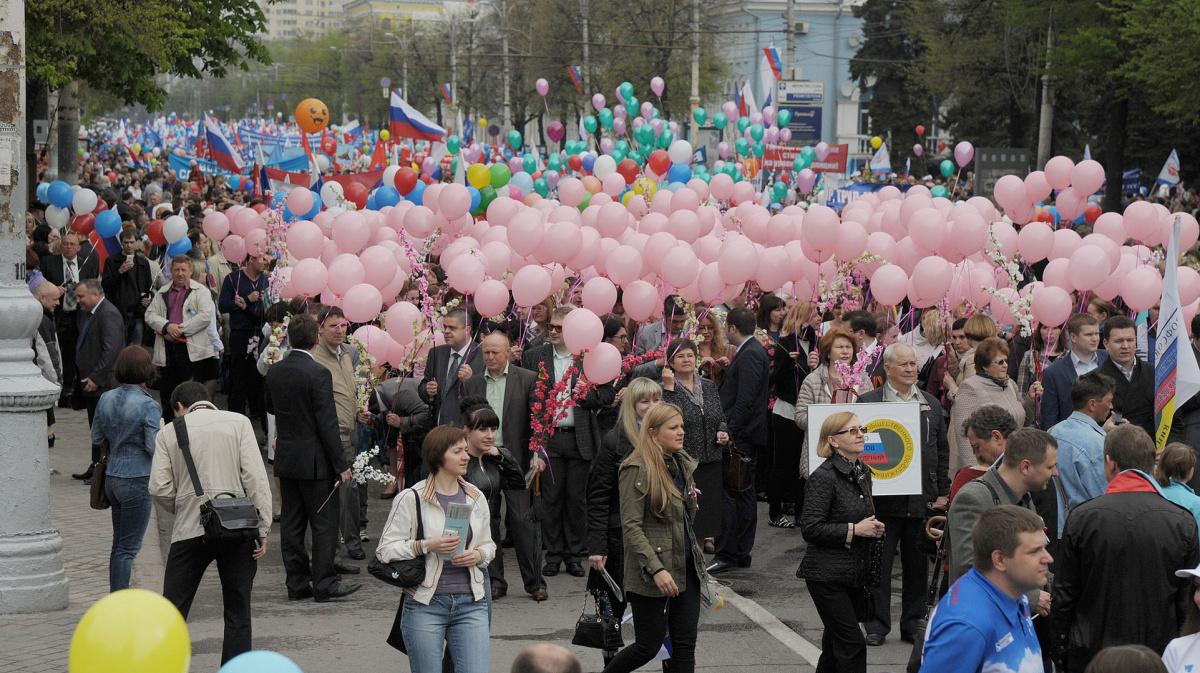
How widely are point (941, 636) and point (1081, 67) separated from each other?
114 feet

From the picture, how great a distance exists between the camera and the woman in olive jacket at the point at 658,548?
611 centimetres

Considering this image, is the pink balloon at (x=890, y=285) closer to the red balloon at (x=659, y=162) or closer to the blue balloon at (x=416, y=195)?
the blue balloon at (x=416, y=195)

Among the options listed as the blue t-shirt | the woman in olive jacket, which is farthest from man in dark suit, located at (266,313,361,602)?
the blue t-shirt

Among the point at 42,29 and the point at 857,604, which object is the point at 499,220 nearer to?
the point at 857,604

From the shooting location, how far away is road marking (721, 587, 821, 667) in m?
7.45

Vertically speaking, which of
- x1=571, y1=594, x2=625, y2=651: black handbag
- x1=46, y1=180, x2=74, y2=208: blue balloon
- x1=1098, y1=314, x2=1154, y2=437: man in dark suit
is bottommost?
x1=571, y1=594, x2=625, y2=651: black handbag

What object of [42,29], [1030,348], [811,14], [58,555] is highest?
[811,14]

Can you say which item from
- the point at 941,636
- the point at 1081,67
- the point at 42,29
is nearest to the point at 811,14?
the point at 1081,67

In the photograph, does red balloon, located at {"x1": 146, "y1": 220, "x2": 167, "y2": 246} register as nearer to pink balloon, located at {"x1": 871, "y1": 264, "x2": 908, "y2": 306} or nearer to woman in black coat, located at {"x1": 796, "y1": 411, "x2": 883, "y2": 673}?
pink balloon, located at {"x1": 871, "y1": 264, "x2": 908, "y2": 306}

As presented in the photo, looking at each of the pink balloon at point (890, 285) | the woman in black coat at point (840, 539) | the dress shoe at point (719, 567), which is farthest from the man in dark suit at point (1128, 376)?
the woman in black coat at point (840, 539)

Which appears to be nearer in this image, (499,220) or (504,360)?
(504,360)

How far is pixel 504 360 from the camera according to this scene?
887 cm

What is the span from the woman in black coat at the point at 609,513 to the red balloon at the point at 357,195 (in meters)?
9.14

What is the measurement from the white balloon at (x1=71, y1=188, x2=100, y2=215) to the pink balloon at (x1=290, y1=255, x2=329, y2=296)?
315 inches
